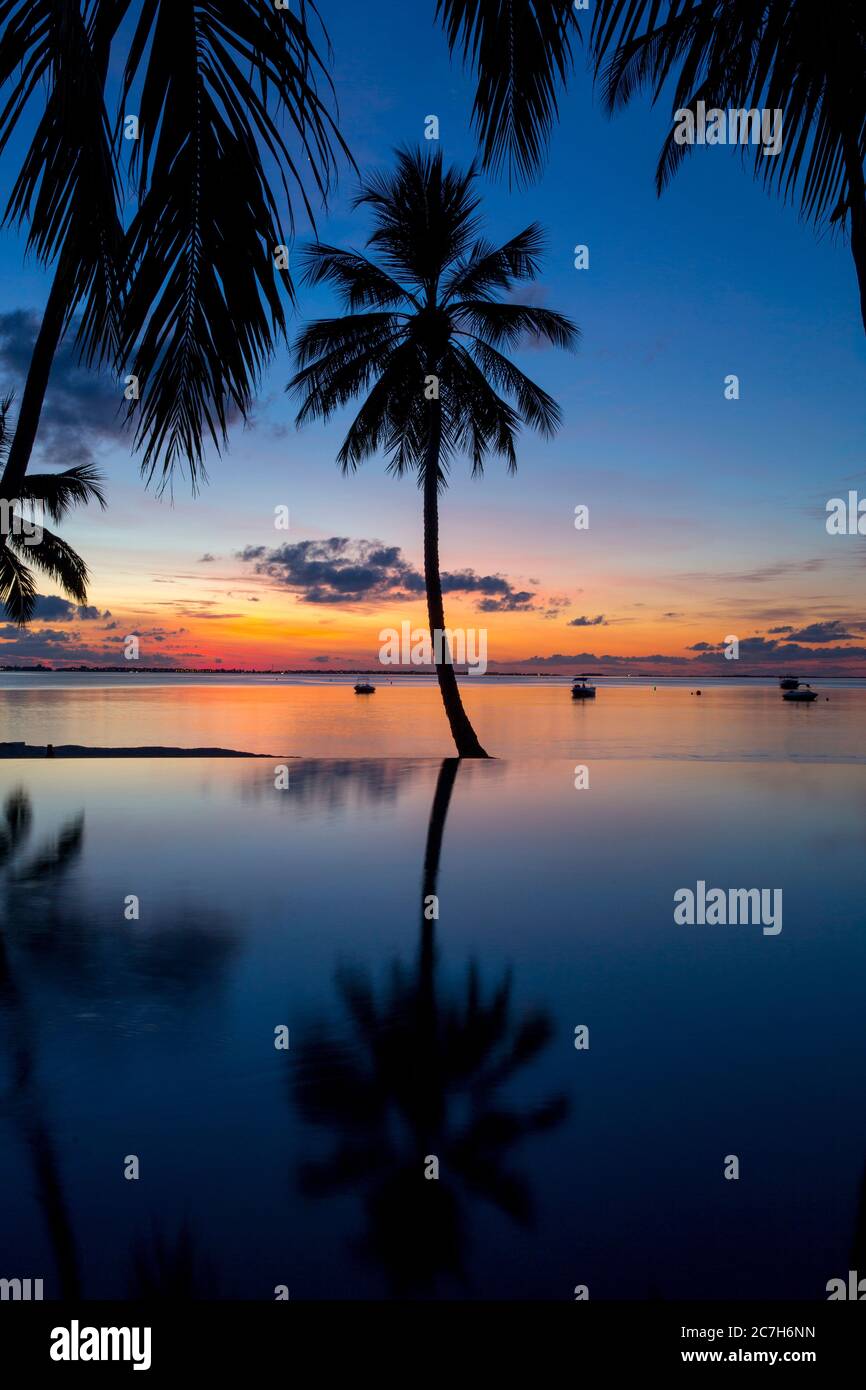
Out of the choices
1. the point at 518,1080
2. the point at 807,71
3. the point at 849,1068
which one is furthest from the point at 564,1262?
the point at 807,71

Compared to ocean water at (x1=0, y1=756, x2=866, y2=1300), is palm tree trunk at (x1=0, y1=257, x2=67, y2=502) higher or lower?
higher

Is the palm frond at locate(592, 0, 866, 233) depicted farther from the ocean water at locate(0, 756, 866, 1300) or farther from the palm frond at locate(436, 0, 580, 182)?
the ocean water at locate(0, 756, 866, 1300)

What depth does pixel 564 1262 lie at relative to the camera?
178cm

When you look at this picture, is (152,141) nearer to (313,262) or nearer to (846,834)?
(846,834)

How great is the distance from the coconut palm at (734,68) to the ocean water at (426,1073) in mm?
3136

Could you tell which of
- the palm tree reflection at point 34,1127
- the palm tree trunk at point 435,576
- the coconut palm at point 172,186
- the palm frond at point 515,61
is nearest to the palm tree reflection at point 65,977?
the palm tree reflection at point 34,1127

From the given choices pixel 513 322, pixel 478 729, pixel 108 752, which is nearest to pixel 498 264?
pixel 513 322

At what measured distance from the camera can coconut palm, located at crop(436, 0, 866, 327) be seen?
302cm

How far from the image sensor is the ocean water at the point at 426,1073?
5.97ft

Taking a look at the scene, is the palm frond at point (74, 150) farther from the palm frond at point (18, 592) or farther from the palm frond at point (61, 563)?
the palm frond at point (61, 563)

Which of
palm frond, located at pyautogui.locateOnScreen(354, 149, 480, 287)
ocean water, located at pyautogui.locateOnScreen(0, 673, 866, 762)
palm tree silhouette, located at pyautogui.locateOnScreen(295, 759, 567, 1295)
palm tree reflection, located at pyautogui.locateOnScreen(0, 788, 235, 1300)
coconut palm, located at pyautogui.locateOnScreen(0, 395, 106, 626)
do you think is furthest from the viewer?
ocean water, located at pyautogui.locateOnScreen(0, 673, 866, 762)

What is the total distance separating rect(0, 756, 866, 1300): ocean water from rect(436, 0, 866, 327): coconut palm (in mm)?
3136

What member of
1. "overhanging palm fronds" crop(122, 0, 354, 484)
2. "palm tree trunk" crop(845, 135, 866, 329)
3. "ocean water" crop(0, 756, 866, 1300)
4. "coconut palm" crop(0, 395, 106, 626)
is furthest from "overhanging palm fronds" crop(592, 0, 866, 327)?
"coconut palm" crop(0, 395, 106, 626)

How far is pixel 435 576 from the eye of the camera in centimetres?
1560
